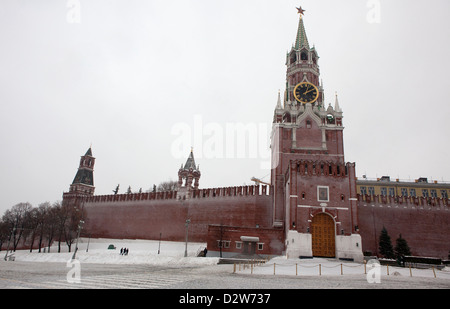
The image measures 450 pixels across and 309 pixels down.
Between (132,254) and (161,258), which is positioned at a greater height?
(161,258)

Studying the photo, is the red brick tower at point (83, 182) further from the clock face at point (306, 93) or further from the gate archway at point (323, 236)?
the gate archway at point (323, 236)

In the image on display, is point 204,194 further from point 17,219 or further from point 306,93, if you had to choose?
point 17,219

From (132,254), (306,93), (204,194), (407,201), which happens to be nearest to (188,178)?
(204,194)

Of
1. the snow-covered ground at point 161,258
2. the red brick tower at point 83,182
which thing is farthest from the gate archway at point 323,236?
the red brick tower at point 83,182

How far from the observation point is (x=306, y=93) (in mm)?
46656

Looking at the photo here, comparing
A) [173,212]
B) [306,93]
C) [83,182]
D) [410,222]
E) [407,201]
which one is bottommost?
[410,222]

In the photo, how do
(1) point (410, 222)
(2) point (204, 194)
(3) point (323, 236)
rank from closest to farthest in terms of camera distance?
1. (3) point (323, 236)
2. (1) point (410, 222)
3. (2) point (204, 194)

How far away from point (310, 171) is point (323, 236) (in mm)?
6692

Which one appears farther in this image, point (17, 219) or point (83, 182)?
point (83, 182)

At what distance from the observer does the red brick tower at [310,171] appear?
102 feet

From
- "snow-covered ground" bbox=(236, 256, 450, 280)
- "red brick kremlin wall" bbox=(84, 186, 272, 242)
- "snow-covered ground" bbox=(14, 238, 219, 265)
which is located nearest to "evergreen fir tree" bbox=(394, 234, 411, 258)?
"snow-covered ground" bbox=(236, 256, 450, 280)

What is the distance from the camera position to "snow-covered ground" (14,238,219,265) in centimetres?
2933

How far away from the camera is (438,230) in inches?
1380
